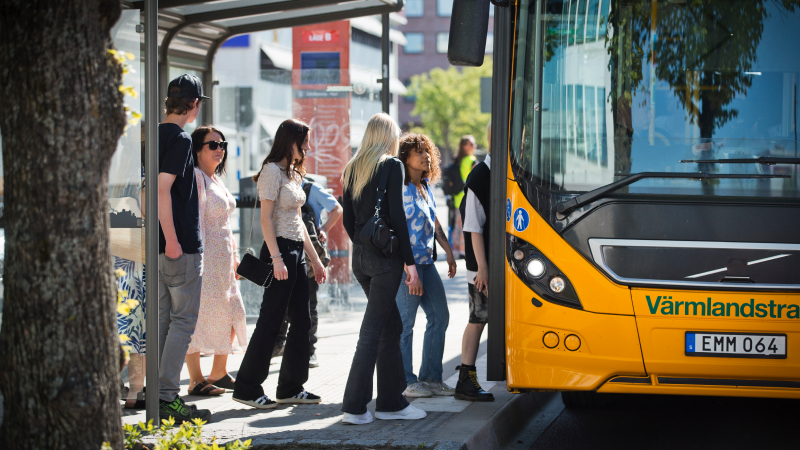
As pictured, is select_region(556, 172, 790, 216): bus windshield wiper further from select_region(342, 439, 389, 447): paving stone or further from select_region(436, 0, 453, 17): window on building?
select_region(436, 0, 453, 17): window on building

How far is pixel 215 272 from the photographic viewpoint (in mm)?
5332

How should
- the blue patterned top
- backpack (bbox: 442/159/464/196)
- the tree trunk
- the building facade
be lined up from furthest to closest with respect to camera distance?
the building facade < backpack (bbox: 442/159/464/196) < the blue patterned top < the tree trunk

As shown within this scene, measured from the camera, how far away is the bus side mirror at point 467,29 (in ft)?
14.4

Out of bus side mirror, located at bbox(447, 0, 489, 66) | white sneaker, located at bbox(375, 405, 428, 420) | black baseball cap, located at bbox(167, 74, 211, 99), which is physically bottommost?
white sneaker, located at bbox(375, 405, 428, 420)

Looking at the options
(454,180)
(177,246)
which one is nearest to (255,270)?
(177,246)

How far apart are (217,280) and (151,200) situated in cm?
122

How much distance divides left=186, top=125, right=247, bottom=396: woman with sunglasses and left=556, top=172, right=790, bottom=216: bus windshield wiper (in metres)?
2.13

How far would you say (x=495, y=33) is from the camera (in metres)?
4.77

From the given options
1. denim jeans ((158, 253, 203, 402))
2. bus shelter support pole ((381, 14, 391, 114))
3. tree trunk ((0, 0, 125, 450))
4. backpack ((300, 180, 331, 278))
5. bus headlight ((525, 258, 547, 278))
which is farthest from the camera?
bus shelter support pole ((381, 14, 391, 114))

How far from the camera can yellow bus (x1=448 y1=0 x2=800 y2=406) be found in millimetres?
4098

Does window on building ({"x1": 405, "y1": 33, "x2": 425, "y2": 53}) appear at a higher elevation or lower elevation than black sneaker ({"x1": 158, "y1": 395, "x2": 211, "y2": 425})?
higher

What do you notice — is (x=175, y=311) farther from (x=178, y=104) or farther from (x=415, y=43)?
(x=415, y=43)

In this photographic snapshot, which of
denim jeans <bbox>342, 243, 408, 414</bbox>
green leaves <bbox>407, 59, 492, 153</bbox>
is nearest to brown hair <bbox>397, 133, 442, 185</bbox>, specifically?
denim jeans <bbox>342, 243, 408, 414</bbox>

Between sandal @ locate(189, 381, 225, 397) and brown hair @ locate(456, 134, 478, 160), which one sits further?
brown hair @ locate(456, 134, 478, 160)
